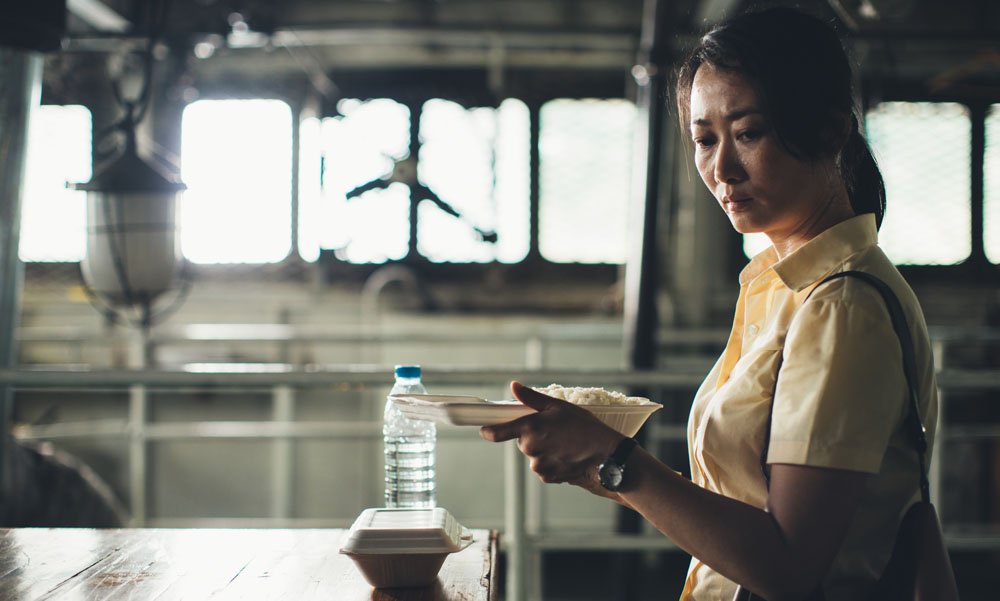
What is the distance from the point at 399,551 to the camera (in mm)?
1026

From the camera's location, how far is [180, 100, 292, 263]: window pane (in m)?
4.72

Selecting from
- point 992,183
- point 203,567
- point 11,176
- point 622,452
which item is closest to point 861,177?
point 622,452

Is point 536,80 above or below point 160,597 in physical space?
above

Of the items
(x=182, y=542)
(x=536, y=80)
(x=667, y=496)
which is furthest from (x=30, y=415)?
(x=667, y=496)

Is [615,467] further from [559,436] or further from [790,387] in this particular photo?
[790,387]

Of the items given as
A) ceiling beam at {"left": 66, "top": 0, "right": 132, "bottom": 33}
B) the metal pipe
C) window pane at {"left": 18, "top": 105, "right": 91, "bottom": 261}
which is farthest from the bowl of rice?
window pane at {"left": 18, "top": 105, "right": 91, "bottom": 261}

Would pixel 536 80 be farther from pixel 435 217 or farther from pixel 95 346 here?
pixel 95 346

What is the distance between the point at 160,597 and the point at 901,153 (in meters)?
4.75

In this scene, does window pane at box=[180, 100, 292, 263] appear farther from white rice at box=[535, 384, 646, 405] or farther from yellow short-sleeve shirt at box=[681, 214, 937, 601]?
yellow short-sleeve shirt at box=[681, 214, 937, 601]

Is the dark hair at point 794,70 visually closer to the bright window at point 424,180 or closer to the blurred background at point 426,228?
the blurred background at point 426,228

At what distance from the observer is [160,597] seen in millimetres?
1029

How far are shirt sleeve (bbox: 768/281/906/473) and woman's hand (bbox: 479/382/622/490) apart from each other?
174 mm

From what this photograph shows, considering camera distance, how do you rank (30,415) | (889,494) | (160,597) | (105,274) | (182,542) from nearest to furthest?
(889,494) < (160,597) < (182,542) < (105,274) < (30,415)

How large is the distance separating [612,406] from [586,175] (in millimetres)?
3826
